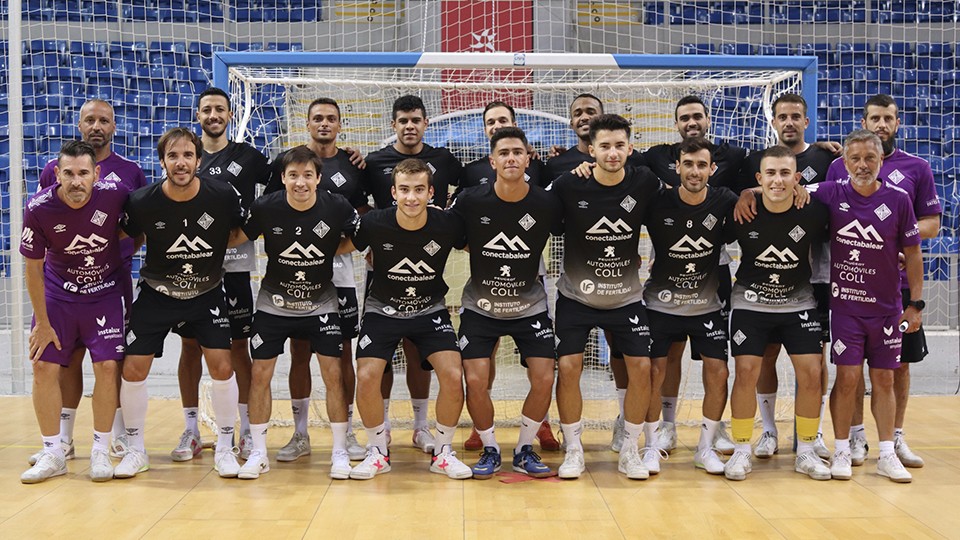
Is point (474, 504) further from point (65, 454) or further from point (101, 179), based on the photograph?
point (101, 179)

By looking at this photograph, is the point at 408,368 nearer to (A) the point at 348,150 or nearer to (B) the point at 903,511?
(A) the point at 348,150

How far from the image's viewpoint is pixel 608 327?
4.77 meters

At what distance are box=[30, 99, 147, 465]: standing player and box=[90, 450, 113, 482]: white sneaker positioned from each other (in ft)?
0.81

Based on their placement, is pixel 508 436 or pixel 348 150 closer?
pixel 348 150

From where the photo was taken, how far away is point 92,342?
4.70m

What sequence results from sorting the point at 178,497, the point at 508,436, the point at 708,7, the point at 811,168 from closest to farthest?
1. the point at 178,497
2. the point at 811,168
3. the point at 508,436
4. the point at 708,7

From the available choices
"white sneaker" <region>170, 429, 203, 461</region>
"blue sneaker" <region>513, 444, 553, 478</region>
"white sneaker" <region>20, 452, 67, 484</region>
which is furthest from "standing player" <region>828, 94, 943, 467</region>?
"white sneaker" <region>20, 452, 67, 484</region>

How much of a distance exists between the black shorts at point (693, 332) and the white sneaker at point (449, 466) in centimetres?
121

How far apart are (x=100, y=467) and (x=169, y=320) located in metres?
0.82

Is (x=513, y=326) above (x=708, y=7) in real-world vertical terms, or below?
below

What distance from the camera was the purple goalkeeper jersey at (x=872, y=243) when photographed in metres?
4.64

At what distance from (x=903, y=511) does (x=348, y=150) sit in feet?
11.5

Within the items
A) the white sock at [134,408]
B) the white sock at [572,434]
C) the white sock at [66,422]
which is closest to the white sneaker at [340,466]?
the white sock at [134,408]

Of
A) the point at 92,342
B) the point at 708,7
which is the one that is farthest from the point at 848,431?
the point at 708,7
